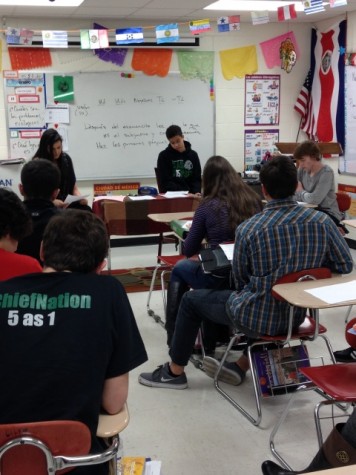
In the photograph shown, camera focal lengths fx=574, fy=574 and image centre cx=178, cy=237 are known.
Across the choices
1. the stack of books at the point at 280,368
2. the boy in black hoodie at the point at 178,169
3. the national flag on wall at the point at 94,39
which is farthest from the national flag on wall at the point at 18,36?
the stack of books at the point at 280,368

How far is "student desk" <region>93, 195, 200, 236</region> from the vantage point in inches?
181

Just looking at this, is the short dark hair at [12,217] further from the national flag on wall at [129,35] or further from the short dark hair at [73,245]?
the national flag on wall at [129,35]

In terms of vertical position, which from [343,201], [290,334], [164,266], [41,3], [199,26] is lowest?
[164,266]

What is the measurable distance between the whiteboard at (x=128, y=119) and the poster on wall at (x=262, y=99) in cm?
48

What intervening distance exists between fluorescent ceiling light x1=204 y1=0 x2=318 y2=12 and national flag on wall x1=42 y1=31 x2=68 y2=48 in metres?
1.41

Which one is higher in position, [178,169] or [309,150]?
[309,150]

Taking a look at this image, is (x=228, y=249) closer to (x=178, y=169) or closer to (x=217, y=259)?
(x=217, y=259)

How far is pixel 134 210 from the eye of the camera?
464 cm

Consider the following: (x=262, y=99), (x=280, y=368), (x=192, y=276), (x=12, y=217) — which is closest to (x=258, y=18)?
(x=262, y=99)

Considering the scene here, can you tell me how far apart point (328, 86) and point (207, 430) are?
4923 millimetres

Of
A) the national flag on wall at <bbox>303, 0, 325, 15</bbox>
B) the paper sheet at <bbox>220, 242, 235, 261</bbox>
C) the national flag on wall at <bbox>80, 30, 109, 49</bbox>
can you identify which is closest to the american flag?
the national flag on wall at <bbox>303, 0, 325, 15</bbox>

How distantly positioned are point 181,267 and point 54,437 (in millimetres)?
2106

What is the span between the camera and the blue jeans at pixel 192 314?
284 cm

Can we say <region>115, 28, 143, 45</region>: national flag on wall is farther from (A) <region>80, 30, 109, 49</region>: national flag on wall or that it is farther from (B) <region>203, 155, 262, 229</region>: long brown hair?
(B) <region>203, 155, 262, 229</region>: long brown hair
